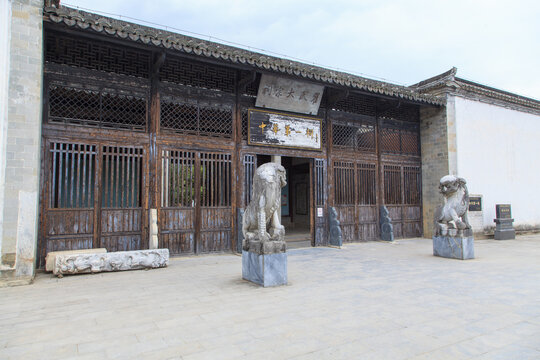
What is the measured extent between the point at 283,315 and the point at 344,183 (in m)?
6.49

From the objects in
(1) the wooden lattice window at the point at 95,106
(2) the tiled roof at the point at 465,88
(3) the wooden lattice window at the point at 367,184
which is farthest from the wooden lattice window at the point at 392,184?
(1) the wooden lattice window at the point at 95,106

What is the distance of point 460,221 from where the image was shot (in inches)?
276

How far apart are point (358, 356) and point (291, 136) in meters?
6.58

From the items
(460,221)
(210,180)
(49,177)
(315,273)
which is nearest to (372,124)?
(460,221)

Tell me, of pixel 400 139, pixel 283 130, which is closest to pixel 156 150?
pixel 283 130

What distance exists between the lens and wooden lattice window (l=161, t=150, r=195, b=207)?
23.6 feet

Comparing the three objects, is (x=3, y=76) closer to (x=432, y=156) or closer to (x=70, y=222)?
(x=70, y=222)

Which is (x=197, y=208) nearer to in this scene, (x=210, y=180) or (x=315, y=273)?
(x=210, y=180)

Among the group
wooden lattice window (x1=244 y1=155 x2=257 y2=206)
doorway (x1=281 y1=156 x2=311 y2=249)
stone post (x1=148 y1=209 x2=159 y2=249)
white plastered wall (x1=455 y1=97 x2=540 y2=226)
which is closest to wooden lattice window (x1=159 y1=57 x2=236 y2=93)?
wooden lattice window (x1=244 y1=155 x2=257 y2=206)

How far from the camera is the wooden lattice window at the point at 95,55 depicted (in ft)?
20.3

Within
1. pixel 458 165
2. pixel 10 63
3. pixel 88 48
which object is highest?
pixel 88 48

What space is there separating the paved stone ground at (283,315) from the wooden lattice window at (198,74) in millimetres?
4049

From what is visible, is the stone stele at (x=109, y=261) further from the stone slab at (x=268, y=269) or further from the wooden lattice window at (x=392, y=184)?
the wooden lattice window at (x=392, y=184)

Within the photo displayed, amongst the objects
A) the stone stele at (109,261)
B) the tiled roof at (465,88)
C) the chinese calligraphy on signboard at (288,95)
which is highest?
the tiled roof at (465,88)
